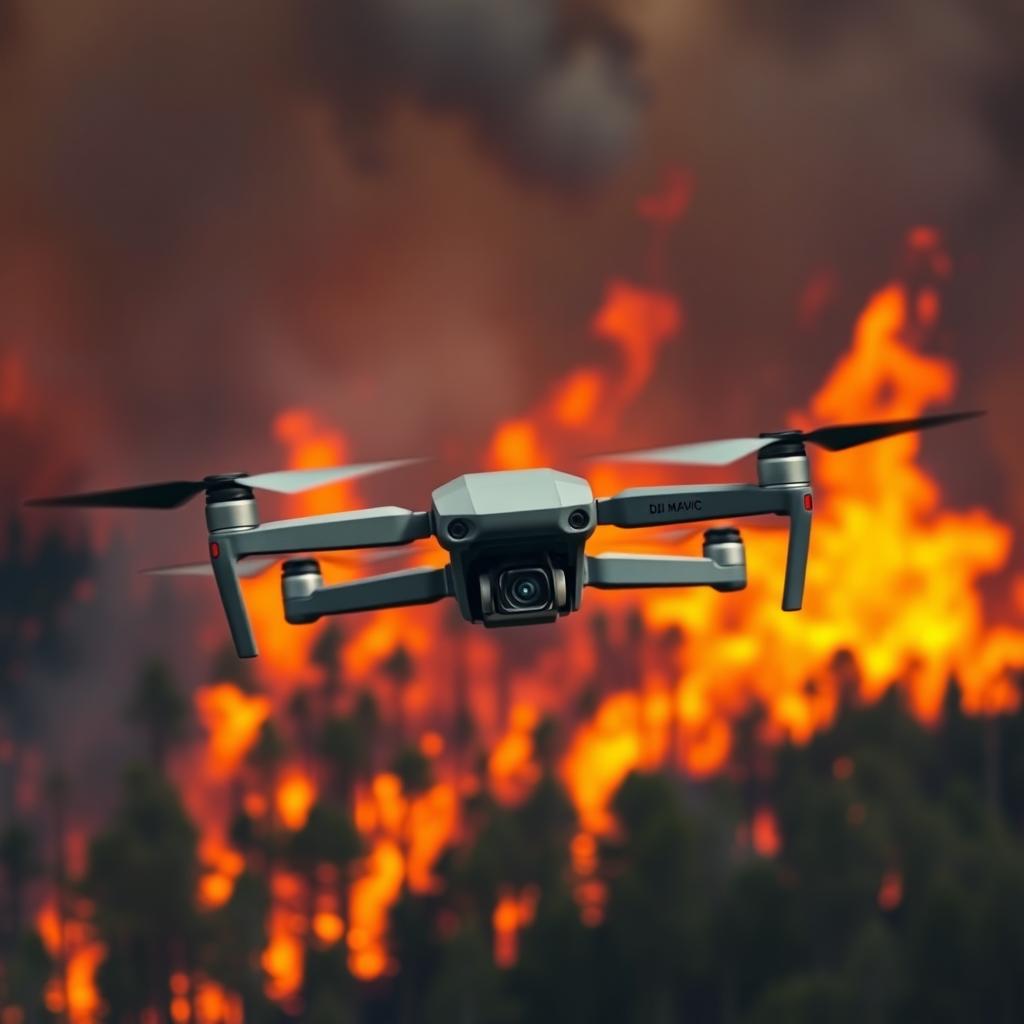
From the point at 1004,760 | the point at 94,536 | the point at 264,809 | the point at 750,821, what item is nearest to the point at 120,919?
the point at 264,809

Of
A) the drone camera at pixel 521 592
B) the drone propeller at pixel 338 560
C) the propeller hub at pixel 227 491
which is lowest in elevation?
the drone camera at pixel 521 592

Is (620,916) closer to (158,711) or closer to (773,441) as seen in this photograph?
(158,711)

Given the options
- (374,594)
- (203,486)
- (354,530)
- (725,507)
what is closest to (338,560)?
(374,594)

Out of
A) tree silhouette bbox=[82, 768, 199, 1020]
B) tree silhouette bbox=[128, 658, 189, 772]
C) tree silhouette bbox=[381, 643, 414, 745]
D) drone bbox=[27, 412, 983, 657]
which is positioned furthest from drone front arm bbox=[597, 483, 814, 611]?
tree silhouette bbox=[381, 643, 414, 745]

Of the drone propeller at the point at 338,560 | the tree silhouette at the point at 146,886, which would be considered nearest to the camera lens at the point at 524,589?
the drone propeller at the point at 338,560

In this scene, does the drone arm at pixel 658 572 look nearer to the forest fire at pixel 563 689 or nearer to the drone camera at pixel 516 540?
the drone camera at pixel 516 540

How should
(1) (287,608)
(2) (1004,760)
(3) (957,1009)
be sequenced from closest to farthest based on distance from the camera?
(1) (287,608), (3) (957,1009), (2) (1004,760)

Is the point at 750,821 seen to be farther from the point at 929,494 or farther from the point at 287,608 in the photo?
the point at 287,608
